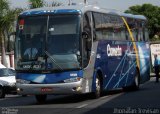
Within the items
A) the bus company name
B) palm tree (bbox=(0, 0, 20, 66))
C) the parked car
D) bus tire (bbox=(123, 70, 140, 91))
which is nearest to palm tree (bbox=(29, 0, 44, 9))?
palm tree (bbox=(0, 0, 20, 66))

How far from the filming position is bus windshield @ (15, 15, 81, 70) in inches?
704

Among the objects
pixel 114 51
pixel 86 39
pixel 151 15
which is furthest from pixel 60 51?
pixel 151 15

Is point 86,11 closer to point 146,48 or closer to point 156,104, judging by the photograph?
point 156,104

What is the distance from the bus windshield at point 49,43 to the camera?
1789 cm

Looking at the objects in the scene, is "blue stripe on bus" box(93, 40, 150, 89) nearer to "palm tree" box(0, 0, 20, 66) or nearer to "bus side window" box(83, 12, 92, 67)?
"bus side window" box(83, 12, 92, 67)

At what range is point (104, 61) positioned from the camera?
68.1ft

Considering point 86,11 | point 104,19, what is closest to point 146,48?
point 104,19

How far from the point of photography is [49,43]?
18.1 meters

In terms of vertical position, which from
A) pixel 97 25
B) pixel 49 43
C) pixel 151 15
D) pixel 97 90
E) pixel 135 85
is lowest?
pixel 151 15

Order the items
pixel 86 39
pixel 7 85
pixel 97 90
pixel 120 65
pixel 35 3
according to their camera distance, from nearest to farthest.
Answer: pixel 86 39 < pixel 97 90 < pixel 120 65 < pixel 7 85 < pixel 35 3

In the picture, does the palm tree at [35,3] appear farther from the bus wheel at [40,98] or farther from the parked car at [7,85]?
the bus wheel at [40,98]

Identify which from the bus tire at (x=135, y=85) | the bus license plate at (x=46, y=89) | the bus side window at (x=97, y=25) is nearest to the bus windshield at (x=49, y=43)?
the bus license plate at (x=46, y=89)

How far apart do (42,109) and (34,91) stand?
5.39 feet

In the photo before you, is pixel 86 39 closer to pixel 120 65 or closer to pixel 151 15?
pixel 120 65
